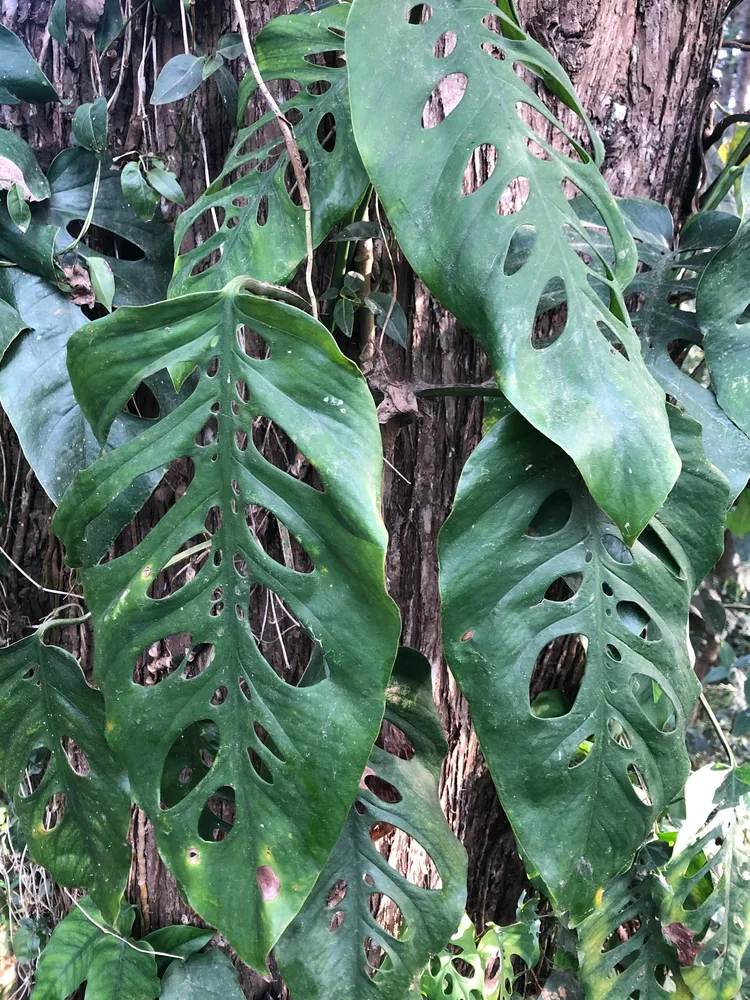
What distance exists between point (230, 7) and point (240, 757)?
96 cm

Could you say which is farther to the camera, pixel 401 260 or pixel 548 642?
pixel 401 260

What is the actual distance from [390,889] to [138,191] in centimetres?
90

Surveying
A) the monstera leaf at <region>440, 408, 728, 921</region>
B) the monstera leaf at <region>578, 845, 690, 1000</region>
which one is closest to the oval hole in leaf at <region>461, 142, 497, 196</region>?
the monstera leaf at <region>440, 408, 728, 921</region>

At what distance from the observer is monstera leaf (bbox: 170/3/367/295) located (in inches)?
29.0

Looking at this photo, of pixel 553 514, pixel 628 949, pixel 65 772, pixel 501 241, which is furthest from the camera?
pixel 628 949

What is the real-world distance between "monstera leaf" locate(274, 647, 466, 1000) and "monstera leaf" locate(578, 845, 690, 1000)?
31cm

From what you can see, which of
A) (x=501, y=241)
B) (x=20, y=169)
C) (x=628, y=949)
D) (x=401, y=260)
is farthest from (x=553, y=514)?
(x=20, y=169)

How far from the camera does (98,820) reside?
774 millimetres

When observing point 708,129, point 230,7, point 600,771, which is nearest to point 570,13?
point 708,129

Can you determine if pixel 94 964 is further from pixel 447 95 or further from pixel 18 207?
pixel 447 95

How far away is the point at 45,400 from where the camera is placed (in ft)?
2.60

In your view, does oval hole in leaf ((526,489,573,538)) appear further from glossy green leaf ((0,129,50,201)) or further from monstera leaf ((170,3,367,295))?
glossy green leaf ((0,129,50,201))

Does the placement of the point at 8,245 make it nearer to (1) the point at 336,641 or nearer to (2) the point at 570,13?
(1) the point at 336,641

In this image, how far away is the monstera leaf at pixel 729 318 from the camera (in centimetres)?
72
